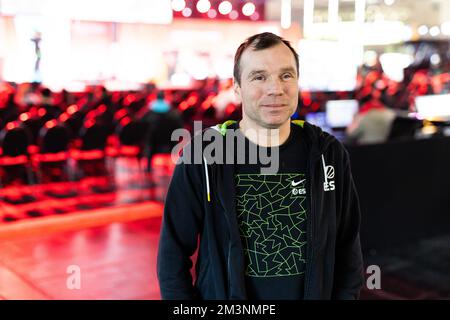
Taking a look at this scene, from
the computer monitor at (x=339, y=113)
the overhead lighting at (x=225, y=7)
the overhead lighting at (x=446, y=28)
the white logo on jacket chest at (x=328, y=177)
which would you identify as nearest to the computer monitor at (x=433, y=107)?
the computer monitor at (x=339, y=113)

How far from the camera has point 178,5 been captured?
17500 mm

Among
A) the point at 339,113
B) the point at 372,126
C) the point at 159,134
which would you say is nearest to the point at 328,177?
the point at 372,126

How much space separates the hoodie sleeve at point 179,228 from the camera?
5.06 feet

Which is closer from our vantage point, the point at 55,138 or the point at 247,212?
the point at 247,212

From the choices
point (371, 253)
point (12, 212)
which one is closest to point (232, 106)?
point (12, 212)

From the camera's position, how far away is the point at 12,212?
584cm

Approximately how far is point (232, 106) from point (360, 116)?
382 centimetres

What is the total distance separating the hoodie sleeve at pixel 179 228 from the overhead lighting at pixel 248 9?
1825 cm

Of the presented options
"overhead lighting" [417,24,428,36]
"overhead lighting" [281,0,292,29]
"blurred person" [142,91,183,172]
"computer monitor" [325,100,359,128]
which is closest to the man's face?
"computer monitor" [325,100,359,128]

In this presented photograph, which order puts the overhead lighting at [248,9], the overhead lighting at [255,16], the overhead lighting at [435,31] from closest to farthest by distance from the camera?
the overhead lighting at [248,9], the overhead lighting at [255,16], the overhead lighting at [435,31]

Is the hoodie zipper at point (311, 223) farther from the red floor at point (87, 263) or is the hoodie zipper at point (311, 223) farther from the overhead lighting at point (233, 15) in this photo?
the overhead lighting at point (233, 15)

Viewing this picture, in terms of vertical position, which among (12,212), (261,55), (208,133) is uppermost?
(261,55)

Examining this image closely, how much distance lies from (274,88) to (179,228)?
1.49 ft

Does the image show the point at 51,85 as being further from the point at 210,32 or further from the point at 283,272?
the point at 283,272
